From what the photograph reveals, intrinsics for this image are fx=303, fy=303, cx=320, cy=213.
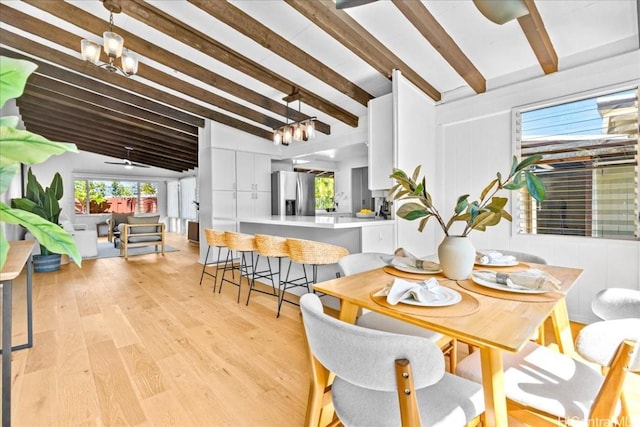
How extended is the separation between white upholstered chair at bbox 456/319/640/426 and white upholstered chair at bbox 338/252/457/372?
0.26 metres

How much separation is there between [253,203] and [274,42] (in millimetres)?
3569

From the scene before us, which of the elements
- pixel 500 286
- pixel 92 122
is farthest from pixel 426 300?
pixel 92 122

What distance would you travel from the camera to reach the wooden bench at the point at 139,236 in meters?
6.14

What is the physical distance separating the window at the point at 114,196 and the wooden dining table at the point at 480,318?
464 inches

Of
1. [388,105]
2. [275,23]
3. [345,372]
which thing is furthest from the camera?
[388,105]

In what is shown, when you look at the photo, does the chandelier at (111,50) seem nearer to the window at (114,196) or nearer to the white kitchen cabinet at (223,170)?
the white kitchen cabinet at (223,170)

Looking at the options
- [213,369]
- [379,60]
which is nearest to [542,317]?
[213,369]

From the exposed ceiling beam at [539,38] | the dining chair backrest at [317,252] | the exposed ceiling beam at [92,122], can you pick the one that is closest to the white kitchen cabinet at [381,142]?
the dining chair backrest at [317,252]

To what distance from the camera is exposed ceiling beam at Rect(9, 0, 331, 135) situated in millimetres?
2961

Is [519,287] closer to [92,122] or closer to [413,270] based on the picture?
[413,270]

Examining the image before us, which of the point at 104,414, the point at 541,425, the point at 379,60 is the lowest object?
the point at 104,414

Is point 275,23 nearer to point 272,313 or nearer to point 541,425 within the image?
point 272,313

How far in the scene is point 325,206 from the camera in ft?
27.0

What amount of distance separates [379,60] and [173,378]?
317 centimetres
